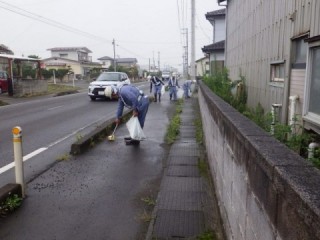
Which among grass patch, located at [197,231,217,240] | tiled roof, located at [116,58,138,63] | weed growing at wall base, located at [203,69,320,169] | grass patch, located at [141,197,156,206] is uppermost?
tiled roof, located at [116,58,138,63]

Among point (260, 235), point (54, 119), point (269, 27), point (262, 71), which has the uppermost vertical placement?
point (269, 27)

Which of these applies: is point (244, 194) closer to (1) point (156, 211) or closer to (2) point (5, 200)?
(1) point (156, 211)

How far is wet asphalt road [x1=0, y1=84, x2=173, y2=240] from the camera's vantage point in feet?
12.5

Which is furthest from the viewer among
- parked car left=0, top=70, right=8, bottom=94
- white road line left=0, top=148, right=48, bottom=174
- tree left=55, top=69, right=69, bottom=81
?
tree left=55, top=69, right=69, bottom=81

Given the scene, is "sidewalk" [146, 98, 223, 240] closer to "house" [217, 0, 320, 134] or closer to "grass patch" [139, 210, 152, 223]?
"grass patch" [139, 210, 152, 223]

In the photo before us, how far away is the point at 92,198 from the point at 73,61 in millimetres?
69887

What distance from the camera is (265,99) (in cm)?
814

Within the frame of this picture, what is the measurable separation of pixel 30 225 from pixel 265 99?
239 inches

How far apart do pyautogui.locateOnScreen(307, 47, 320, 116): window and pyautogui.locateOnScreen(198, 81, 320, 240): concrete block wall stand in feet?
7.28

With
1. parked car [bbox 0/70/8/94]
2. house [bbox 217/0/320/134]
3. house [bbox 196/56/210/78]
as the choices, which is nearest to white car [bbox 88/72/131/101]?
house [bbox 196/56/210/78]

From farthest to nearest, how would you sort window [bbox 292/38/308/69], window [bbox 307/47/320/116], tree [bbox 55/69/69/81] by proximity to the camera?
tree [bbox 55/69/69/81] < window [bbox 292/38/308/69] < window [bbox 307/47/320/116]

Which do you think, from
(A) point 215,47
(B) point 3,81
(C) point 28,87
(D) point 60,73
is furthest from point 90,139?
(D) point 60,73

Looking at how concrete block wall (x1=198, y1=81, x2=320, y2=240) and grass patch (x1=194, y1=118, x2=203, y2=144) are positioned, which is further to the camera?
grass patch (x1=194, y1=118, x2=203, y2=144)

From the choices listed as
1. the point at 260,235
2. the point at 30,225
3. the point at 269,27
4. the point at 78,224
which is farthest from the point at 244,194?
the point at 269,27
